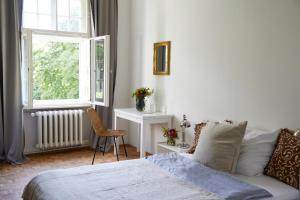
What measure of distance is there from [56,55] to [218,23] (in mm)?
2915

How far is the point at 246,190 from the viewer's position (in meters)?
2.14

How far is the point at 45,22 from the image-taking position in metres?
4.71

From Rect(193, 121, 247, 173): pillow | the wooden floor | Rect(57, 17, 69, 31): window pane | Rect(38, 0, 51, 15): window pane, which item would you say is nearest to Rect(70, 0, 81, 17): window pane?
Rect(57, 17, 69, 31): window pane

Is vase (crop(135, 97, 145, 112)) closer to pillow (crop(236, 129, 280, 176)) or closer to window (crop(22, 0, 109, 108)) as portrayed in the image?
window (crop(22, 0, 109, 108))

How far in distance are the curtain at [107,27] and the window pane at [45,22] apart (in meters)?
0.67

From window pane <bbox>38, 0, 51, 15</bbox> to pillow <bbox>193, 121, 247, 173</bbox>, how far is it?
333 cm

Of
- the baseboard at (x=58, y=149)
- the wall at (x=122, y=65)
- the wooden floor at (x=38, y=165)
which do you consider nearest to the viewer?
the wooden floor at (x=38, y=165)

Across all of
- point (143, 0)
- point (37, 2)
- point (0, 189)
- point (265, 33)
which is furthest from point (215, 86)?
point (37, 2)

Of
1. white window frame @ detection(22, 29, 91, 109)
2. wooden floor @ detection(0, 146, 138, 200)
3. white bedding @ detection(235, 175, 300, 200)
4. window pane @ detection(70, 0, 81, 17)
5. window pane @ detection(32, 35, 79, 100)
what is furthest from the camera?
window pane @ detection(32, 35, 79, 100)

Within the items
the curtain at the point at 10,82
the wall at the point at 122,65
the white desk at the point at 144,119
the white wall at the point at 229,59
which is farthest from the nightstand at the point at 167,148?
the curtain at the point at 10,82

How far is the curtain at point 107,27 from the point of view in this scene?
491 centimetres

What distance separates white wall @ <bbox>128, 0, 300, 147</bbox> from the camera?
2.78m

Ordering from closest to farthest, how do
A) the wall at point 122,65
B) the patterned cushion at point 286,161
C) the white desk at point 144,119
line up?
the patterned cushion at point 286,161, the white desk at point 144,119, the wall at point 122,65

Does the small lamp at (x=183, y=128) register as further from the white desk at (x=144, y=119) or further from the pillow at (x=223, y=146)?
the pillow at (x=223, y=146)
